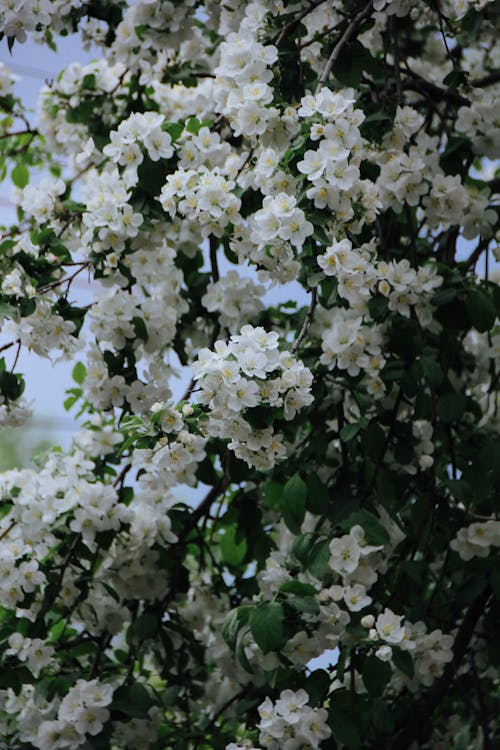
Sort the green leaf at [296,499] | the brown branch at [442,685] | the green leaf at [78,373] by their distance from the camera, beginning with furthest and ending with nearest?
the green leaf at [78,373], the brown branch at [442,685], the green leaf at [296,499]

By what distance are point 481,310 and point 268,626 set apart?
0.70m

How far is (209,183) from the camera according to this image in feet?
5.41

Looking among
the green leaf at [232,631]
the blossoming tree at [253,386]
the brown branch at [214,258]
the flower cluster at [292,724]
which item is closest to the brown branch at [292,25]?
the blossoming tree at [253,386]

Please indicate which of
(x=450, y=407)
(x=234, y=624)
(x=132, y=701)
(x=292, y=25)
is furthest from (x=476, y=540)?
(x=292, y=25)

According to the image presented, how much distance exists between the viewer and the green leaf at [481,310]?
185 centimetres

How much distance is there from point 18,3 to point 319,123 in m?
0.60

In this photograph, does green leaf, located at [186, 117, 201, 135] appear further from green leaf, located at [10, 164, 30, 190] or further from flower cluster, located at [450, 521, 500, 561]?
flower cluster, located at [450, 521, 500, 561]

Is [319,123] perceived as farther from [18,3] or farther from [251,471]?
[251,471]

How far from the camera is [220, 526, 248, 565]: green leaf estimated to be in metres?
2.31

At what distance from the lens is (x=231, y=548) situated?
232cm

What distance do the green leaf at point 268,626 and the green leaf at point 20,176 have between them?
131 centimetres

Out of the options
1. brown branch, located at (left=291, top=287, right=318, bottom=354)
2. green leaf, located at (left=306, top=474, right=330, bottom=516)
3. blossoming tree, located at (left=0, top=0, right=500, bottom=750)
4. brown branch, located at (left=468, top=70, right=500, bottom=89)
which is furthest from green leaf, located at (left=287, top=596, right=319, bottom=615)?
brown branch, located at (left=468, top=70, right=500, bottom=89)

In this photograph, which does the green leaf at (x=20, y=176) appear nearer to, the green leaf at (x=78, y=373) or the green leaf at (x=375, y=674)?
the green leaf at (x=78, y=373)

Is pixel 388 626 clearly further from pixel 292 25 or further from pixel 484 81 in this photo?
pixel 484 81
